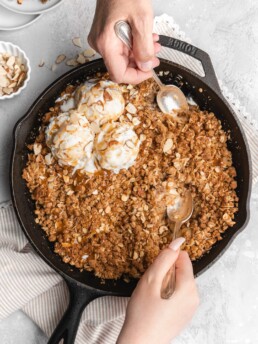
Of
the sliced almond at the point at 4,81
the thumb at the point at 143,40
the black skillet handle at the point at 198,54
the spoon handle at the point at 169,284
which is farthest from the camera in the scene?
the sliced almond at the point at 4,81

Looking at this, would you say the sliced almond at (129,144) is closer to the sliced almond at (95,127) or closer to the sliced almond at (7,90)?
the sliced almond at (95,127)

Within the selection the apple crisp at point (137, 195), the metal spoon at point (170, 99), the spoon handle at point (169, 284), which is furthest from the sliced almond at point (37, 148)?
the spoon handle at point (169, 284)

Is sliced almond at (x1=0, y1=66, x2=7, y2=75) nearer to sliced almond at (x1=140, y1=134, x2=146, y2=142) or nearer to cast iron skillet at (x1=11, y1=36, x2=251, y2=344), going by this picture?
cast iron skillet at (x1=11, y1=36, x2=251, y2=344)

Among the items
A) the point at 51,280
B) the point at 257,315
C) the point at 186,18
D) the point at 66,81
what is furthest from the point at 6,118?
the point at 257,315

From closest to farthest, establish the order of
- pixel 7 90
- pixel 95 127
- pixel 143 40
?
pixel 143 40 → pixel 95 127 → pixel 7 90

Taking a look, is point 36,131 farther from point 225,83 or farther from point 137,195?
point 225,83

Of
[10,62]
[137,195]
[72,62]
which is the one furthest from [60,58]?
[137,195]

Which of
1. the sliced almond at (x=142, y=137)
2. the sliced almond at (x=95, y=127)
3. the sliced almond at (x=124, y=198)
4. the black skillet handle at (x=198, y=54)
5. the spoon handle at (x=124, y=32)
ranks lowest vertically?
the sliced almond at (x=124, y=198)
